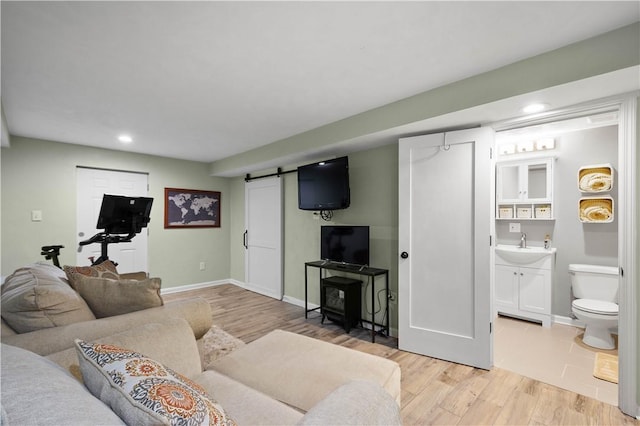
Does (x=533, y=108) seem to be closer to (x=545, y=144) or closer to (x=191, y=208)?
(x=545, y=144)

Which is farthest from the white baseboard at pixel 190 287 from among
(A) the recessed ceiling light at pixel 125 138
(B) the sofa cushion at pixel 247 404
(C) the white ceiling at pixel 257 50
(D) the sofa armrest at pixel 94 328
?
(B) the sofa cushion at pixel 247 404

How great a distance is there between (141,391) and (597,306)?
4.02 meters

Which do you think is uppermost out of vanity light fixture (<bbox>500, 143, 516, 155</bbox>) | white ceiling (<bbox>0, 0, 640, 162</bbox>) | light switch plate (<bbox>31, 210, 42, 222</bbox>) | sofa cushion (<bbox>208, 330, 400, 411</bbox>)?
white ceiling (<bbox>0, 0, 640, 162</bbox>)

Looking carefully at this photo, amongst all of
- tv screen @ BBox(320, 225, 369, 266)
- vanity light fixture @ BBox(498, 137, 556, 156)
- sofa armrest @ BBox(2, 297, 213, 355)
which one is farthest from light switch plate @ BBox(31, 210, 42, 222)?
vanity light fixture @ BBox(498, 137, 556, 156)

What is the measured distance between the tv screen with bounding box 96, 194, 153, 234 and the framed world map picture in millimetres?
2114

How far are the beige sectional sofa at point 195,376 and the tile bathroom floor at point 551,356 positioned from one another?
1814 millimetres

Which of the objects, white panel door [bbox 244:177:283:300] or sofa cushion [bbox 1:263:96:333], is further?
white panel door [bbox 244:177:283:300]

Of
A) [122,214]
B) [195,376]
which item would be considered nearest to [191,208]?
[122,214]

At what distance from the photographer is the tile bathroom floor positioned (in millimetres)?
2242

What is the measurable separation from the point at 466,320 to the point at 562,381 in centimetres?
79

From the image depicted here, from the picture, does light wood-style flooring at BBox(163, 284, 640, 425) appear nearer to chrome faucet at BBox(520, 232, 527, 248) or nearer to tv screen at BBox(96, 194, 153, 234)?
tv screen at BBox(96, 194, 153, 234)

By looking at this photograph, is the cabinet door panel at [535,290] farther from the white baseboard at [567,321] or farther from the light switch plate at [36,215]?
the light switch plate at [36,215]

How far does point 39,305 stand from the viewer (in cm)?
138

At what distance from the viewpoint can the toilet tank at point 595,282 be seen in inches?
122
